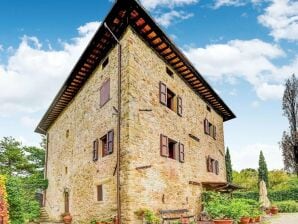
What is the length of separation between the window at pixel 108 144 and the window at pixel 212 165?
7.53 m

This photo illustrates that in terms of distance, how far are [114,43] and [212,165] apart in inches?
411

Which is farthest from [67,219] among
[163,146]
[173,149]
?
[163,146]

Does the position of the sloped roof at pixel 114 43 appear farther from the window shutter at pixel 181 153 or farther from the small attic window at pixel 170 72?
the window shutter at pixel 181 153

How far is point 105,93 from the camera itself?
14180mm

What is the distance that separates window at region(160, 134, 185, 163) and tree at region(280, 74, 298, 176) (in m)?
22.2

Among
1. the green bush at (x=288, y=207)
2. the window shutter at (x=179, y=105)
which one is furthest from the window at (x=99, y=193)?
the green bush at (x=288, y=207)

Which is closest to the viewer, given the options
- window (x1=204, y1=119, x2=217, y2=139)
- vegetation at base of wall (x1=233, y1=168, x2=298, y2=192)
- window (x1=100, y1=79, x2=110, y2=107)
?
window (x1=100, y1=79, x2=110, y2=107)

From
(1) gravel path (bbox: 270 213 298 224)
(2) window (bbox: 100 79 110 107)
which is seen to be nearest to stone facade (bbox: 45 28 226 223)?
(2) window (bbox: 100 79 110 107)

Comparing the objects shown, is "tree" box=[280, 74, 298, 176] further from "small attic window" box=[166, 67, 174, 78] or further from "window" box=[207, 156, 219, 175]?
"small attic window" box=[166, 67, 174, 78]

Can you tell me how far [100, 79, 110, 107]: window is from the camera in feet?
45.6

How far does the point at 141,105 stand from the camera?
12.6 metres

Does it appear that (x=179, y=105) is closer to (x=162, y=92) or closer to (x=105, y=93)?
(x=162, y=92)

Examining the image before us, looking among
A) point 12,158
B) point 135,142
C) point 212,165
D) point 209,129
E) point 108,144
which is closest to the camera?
point 135,142

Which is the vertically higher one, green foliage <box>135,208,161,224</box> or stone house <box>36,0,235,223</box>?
stone house <box>36,0,235,223</box>
